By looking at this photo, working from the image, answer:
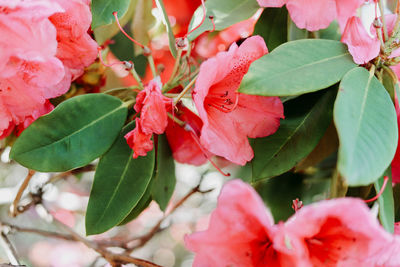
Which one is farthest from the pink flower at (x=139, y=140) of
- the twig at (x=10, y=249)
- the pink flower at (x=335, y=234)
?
the twig at (x=10, y=249)

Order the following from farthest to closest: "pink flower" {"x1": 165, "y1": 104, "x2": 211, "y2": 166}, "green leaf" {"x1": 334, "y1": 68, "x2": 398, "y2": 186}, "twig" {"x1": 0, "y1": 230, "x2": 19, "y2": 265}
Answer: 1. "twig" {"x1": 0, "y1": 230, "x2": 19, "y2": 265}
2. "pink flower" {"x1": 165, "y1": 104, "x2": 211, "y2": 166}
3. "green leaf" {"x1": 334, "y1": 68, "x2": 398, "y2": 186}

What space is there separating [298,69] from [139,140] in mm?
201

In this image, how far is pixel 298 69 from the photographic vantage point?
1.82 ft

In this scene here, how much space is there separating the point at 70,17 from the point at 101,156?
0.59ft

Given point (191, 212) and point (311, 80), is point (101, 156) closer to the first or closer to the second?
point (311, 80)

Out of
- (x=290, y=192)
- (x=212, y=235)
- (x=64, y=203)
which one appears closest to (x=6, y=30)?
(x=212, y=235)

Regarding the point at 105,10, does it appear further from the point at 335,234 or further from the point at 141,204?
the point at 335,234

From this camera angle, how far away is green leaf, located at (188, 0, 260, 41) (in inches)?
26.0

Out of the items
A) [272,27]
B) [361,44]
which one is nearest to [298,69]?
[361,44]

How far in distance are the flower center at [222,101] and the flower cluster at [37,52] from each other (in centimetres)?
16

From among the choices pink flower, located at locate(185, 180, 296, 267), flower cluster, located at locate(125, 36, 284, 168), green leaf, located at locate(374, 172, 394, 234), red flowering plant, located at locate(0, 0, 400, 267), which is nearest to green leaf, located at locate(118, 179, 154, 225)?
red flowering plant, located at locate(0, 0, 400, 267)

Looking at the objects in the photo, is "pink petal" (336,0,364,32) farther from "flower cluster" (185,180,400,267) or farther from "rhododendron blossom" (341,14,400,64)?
"flower cluster" (185,180,400,267)

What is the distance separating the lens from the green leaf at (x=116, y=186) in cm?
64

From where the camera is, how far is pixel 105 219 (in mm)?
639
